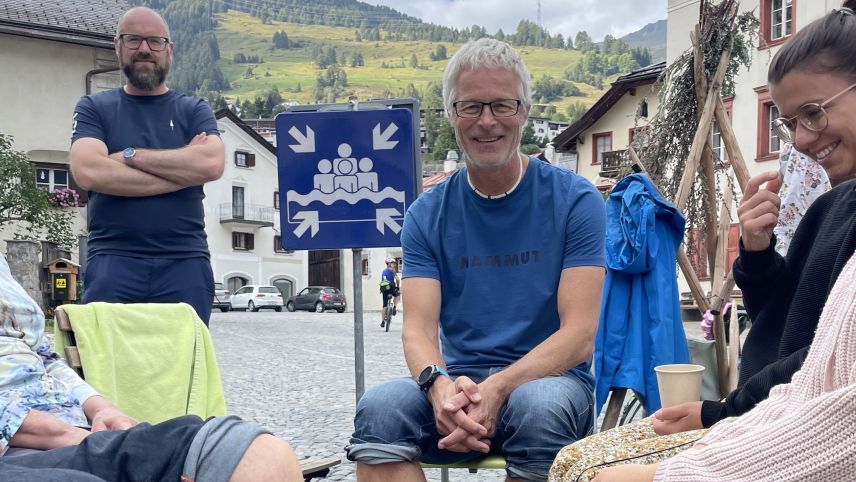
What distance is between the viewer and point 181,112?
4.22 meters

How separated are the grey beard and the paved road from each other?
2350 millimetres

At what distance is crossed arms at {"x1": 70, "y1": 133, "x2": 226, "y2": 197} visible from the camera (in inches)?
154

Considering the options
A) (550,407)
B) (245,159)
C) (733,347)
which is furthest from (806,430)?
(245,159)

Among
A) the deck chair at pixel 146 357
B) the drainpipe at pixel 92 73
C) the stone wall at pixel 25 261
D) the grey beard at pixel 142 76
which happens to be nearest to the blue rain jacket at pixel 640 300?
the deck chair at pixel 146 357

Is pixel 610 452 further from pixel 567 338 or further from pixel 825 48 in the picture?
pixel 825 48

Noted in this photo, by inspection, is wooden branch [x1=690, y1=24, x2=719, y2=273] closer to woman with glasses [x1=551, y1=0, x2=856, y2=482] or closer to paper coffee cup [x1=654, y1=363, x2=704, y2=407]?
woman with glasses [x1=551, y1=0, x2=856, y2=482]

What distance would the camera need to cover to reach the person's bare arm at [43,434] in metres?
2.42

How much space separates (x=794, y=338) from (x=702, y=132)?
3980mm

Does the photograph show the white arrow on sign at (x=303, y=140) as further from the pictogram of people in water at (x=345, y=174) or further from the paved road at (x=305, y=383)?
the paved road at (x=305, y=383)

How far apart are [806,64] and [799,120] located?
0.43 ft

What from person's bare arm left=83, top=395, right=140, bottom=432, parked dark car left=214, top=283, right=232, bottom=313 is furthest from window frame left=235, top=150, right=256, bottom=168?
person's bare arm left=83, top=395, right=140, bottom=432

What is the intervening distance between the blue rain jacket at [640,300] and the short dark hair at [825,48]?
2.53 metres

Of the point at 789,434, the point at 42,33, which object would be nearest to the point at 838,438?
the point at 789,434

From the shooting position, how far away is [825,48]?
2164mm
